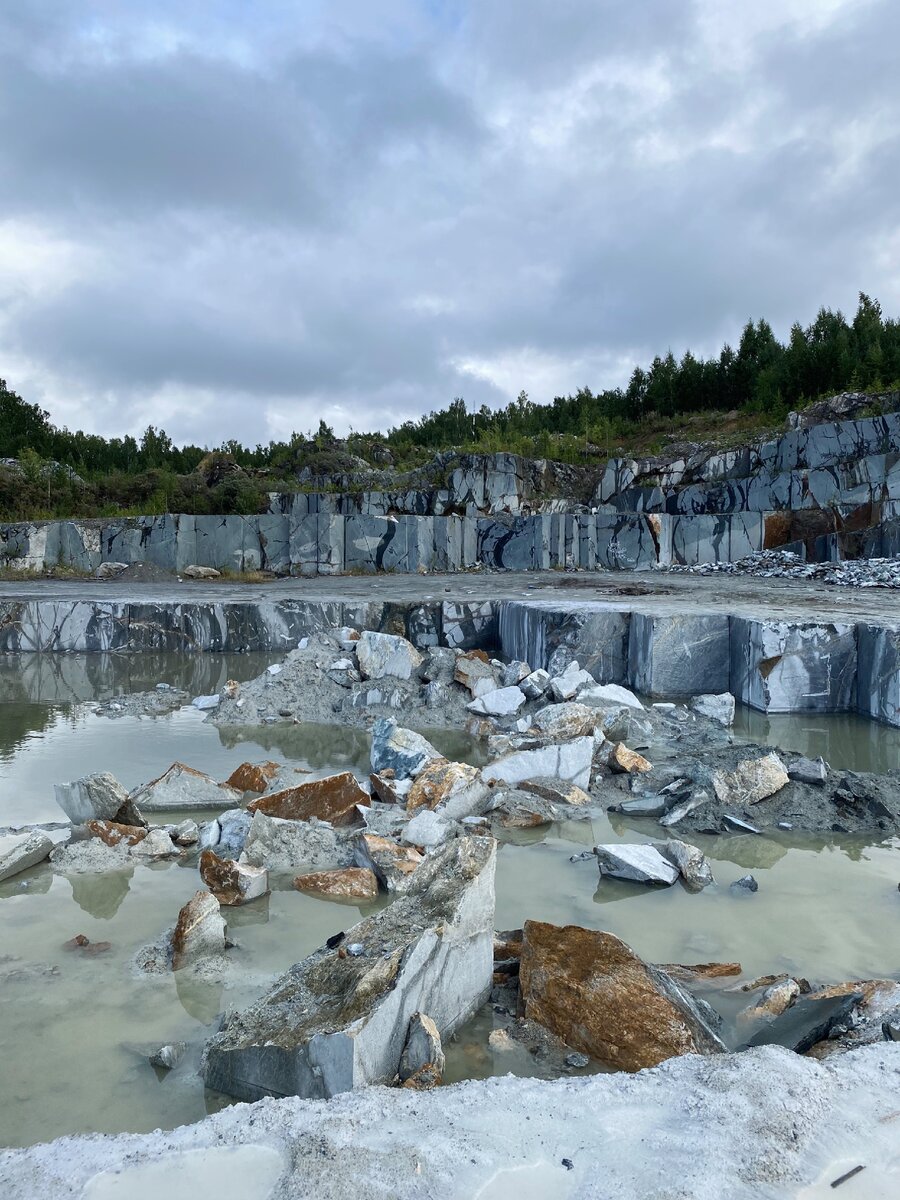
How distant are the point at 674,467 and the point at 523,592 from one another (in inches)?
535

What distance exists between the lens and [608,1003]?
209 cm

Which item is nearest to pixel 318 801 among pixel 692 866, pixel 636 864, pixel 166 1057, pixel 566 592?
pixel 636 864

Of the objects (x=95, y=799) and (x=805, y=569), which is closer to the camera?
(x=95, y=799)

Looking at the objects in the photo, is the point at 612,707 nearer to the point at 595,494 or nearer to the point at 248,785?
the point at 248,785

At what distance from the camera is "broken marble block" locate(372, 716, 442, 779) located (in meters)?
4.72

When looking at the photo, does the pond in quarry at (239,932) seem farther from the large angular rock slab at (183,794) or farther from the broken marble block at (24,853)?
the large angular rock slab at (183,794)

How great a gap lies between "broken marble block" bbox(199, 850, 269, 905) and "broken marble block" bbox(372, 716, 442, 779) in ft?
4.93

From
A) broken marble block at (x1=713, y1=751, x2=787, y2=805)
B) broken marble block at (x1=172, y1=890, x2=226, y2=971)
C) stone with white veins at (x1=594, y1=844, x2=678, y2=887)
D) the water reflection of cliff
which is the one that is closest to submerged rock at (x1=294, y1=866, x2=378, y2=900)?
broken marble block at (x1=172, y1=890, x2=226, y2=971)

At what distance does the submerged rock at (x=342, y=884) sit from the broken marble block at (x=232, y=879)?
0.18 m

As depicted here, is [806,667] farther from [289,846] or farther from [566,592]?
[566,592]

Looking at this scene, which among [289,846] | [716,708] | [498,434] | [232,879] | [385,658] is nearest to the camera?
[232,879]

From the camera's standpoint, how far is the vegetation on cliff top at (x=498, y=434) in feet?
84.2

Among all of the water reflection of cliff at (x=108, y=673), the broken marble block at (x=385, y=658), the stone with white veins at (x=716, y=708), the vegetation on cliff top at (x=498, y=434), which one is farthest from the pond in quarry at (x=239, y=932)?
the vegetation on cliff top at (x=498, y=434)

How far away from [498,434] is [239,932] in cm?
2814
